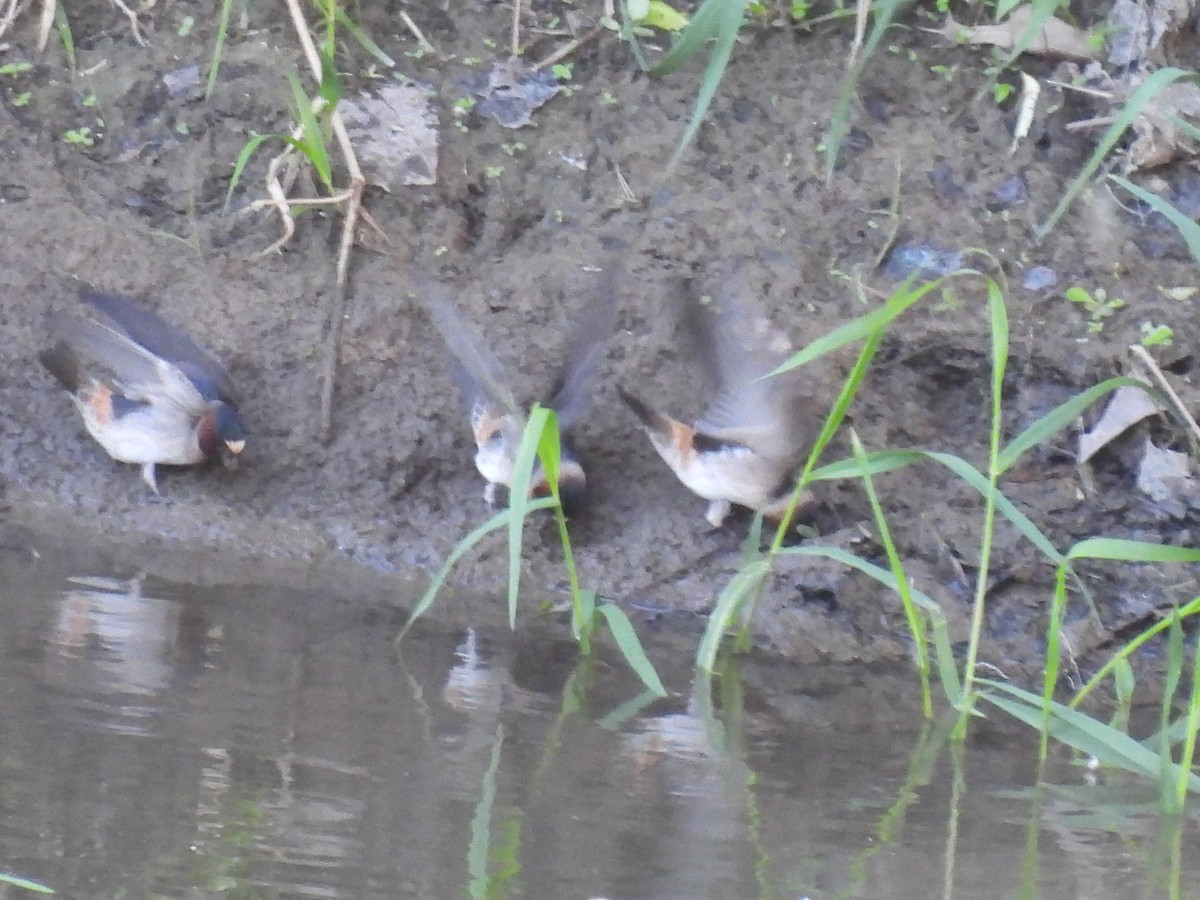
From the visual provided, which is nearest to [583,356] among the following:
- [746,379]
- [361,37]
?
[746,379]

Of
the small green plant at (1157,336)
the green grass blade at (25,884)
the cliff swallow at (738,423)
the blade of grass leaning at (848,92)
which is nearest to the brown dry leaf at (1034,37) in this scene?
the blade of grass leaning at (848,92)

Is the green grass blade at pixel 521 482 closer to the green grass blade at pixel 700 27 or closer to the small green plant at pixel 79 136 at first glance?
the green grass blade at pixel 700 27

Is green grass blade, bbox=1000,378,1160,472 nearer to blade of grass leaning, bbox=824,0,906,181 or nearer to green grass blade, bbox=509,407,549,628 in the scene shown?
green grass blade, bbox=509,407,549,628

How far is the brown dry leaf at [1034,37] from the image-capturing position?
18.8 feet

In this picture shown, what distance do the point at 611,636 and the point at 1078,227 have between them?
2143mm

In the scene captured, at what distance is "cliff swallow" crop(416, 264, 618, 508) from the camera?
5.12m

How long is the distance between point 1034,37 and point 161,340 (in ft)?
10.1

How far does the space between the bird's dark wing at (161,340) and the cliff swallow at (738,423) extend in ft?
4.36

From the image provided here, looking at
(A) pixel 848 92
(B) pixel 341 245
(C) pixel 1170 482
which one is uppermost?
(A) pixel 848 92

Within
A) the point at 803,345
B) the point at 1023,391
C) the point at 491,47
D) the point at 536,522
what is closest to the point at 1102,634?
the point at 1023,391

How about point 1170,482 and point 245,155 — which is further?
point 245,155

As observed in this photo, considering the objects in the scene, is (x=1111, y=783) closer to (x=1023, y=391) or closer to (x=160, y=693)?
(x=1023, y=391)

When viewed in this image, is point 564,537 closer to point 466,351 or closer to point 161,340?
point 466,351

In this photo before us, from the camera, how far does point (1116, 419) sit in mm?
4988
